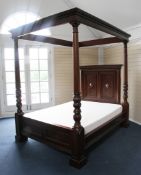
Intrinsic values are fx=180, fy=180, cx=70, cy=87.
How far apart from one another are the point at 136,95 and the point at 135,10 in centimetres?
184

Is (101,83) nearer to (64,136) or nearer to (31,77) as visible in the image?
(31,77)

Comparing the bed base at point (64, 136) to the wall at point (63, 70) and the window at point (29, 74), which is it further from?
the wall at point (63, 70)

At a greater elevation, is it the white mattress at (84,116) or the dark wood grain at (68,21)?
the dark wood grain at (68,21)

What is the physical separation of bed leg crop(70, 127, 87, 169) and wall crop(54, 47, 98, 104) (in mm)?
2817

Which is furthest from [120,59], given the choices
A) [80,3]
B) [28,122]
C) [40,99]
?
[28,122]

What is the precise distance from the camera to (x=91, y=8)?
4.17 metres

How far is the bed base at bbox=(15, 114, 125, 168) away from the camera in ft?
8.17

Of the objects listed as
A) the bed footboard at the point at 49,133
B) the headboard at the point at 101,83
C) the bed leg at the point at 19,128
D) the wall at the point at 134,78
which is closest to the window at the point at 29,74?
the headboard at the point at 101,83

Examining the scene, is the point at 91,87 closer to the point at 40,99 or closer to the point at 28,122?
the point at 40,99

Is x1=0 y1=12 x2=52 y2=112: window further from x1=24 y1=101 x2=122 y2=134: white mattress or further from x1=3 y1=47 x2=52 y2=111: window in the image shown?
x1=24 y1=101 x2=122 y2=134: white mattress

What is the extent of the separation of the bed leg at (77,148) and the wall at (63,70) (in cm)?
282

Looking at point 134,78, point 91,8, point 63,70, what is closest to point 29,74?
point 63,70

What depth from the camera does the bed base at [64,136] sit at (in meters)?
2.49

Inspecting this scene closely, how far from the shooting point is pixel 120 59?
4.65 m
